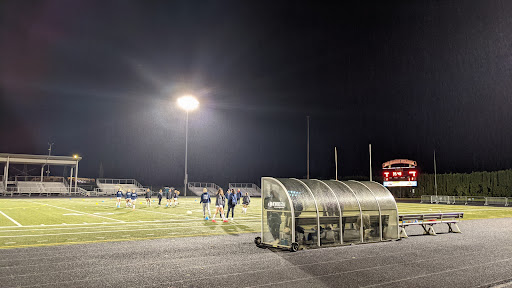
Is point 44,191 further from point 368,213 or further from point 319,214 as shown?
point 368,213

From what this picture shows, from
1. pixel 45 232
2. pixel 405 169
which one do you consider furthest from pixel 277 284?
pixel 405 169

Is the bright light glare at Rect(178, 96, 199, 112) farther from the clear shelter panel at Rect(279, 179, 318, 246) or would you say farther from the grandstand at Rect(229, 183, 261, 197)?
the clear shelter panel at Rect(279, 179, 318, 246)

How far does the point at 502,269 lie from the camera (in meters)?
8.65

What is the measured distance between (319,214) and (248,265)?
3.98 m

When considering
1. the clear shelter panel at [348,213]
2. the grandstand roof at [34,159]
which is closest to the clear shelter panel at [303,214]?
the clear shelter panel at [348,213]

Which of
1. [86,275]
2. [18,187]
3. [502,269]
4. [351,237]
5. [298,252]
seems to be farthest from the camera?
[18,187]

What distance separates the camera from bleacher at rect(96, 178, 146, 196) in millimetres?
61253

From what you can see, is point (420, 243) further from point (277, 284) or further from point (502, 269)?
point (277, 284)

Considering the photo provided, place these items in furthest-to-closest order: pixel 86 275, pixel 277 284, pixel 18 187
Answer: pixel 18 187, pixel 86 275, pixel 277 284

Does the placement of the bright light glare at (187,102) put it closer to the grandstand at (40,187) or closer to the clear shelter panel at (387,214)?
the grandstand at (40,187)

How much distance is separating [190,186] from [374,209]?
192ft

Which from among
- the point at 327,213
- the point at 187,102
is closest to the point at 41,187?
the point at 187,102

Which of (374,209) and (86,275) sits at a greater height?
(374,209)

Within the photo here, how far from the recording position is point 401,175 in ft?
183
